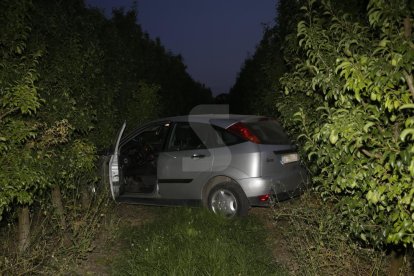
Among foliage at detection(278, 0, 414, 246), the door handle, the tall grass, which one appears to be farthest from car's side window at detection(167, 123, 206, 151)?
foliage at detection(278, 0, 414, 246)

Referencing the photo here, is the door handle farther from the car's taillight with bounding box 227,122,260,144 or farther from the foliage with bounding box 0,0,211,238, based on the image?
the foliage with bounding box 0,0,211,238

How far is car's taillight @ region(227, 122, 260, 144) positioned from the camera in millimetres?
6016

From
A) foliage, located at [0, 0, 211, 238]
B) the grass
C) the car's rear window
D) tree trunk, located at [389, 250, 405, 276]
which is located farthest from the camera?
the car's rear window

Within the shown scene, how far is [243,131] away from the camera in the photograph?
6.09m

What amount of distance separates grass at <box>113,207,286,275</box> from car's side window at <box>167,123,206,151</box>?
0.99 m

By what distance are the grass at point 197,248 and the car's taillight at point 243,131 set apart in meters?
1.18

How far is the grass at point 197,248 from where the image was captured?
4.42 m

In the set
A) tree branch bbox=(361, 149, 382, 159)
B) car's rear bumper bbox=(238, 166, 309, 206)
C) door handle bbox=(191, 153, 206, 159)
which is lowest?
car's rear bumper bbox=(238, 166, 309, 206)

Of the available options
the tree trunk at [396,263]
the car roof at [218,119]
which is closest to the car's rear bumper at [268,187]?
the car roof at [218,119]

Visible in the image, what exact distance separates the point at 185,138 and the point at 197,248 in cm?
219

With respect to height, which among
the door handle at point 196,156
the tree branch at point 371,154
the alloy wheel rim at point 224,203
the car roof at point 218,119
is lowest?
the alloy wheel rim at point 224,203

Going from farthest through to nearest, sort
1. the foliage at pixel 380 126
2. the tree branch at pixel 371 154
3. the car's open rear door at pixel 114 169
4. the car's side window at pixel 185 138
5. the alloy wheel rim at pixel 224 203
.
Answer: the car's open rear door at pixel 114 169 < the car's side window at pixel 185 138 < the alloy wheel rim at pixel 224 203 < the tree branch at pixel 371 154 < the foliage at pixel 380 126

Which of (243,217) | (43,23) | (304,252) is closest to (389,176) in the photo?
(304,252)

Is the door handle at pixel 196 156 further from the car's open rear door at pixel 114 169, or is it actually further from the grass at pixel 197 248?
the car's open rear door at pixel 114 169
